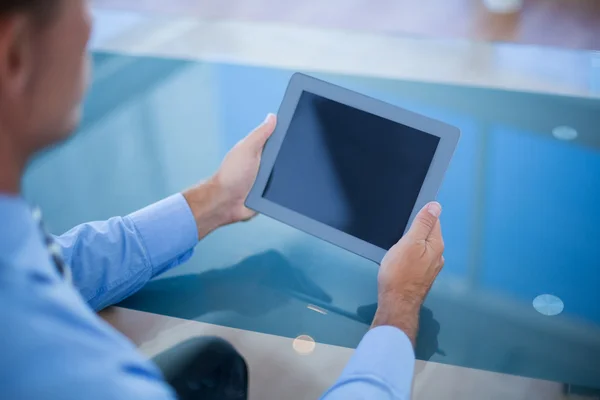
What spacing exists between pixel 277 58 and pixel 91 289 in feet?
3.32

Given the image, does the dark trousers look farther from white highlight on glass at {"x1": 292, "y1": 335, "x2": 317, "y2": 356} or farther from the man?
the man

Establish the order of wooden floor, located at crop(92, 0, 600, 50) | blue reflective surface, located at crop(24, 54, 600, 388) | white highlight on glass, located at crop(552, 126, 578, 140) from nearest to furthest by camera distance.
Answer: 1. blue reflective surface, located at crop(24, 54, 600, 388)
2. white highlight on glass, located at crop(552, 126, 578, 140)
3. wooden floor, located at crop(92, 0, 600, 50)

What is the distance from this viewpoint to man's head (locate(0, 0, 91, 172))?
2.00 feet

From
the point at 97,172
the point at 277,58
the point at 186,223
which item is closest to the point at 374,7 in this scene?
the point at 277,58

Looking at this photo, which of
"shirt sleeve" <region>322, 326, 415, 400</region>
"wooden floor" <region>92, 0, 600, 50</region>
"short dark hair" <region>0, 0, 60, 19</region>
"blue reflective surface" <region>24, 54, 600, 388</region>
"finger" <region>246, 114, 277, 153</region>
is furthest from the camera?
"wooden floor" <region>92, 0, 600, 50</region>

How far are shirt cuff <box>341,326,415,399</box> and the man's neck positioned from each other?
0.49m

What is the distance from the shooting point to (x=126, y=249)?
3.86ft

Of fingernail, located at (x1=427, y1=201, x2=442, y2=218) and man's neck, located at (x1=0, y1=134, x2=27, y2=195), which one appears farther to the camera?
fingernail, located at (x1=427, y1=201, x2=442, y2=218)

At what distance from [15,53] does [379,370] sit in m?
0.59

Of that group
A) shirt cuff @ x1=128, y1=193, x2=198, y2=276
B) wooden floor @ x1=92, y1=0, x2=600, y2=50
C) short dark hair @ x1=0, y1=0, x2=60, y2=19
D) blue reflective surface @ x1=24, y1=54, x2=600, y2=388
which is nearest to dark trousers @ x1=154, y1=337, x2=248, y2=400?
blue reflective surface @ x1=24, y1=54, x2=600, y2=388

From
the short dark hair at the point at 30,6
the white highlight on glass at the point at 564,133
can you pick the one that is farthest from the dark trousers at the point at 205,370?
the white highlight on glass at the point at 564,133

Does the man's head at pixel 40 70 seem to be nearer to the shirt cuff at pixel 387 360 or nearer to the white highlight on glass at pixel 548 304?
the shirt cuff at pixel 387 360

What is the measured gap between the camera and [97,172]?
4.98 ft

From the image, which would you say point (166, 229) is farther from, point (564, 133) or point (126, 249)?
point (564, 133)
